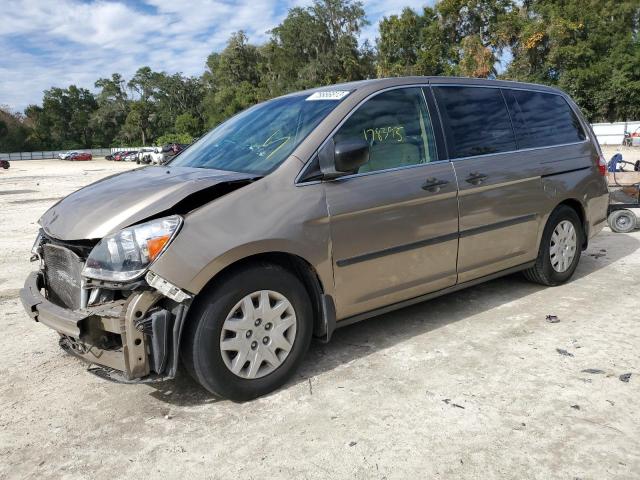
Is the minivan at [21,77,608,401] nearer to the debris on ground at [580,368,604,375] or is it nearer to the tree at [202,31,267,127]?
the debris on ground at [580,368,604,375]

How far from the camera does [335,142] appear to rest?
3279mm

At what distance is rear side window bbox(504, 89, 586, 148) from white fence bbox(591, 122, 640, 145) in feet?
117

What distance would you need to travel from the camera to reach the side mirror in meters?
3.08

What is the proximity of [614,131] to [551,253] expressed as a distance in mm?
38363

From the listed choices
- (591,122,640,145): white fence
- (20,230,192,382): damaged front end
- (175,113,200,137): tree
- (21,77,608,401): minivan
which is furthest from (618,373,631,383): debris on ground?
(175,113,200,137): tree

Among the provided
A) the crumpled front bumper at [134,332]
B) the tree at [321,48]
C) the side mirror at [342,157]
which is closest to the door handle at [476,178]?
the side mirror at [342,157]

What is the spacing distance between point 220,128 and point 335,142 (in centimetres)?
141

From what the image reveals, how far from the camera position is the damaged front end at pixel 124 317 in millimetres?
2646

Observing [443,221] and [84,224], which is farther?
[443,221]

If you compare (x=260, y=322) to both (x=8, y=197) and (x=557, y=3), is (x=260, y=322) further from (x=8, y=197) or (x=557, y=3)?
(x=557, y=3)

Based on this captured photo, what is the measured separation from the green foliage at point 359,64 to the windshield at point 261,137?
44.2 metres

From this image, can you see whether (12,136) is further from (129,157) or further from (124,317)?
(124,317)

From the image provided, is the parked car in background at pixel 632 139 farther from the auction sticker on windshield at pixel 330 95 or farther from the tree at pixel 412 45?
the auction sticker on windshield at pixel 330 95

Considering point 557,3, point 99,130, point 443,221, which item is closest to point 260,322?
point 443,221
